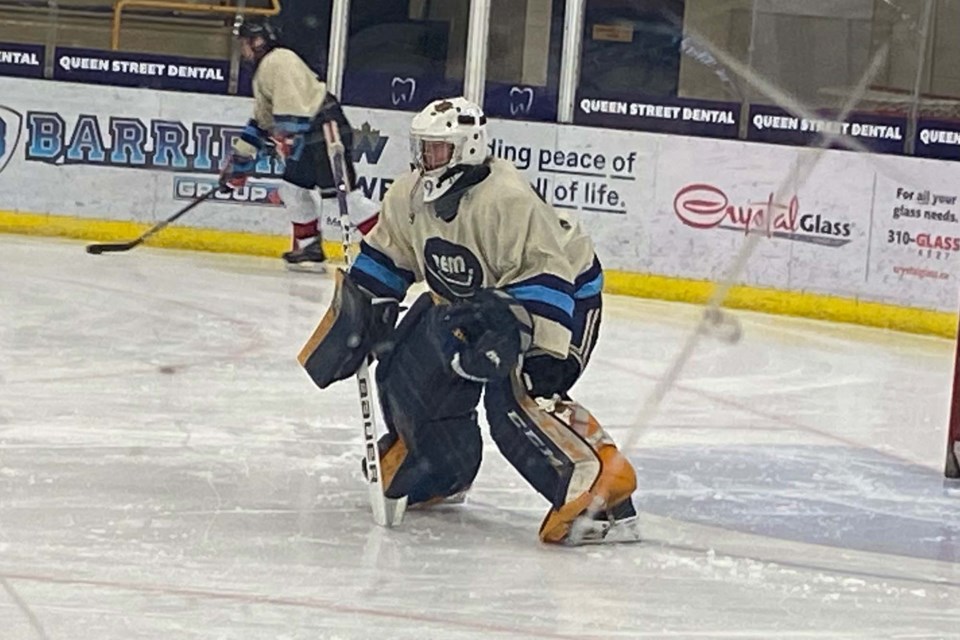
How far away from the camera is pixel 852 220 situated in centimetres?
748

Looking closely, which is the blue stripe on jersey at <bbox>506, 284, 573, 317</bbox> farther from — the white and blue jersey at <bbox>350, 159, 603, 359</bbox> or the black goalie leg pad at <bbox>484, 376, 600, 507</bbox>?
the black goalie leg pad at <bbox>484, 376, 600, 507</bbox>

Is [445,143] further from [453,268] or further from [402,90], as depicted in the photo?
[402,90]

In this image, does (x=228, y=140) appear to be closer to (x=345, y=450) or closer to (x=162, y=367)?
(x=162, y=367)

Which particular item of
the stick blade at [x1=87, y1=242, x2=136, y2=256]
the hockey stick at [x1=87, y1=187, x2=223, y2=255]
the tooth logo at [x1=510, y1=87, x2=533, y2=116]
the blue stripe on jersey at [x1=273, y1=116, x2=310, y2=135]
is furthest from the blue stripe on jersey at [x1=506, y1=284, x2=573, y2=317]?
the tooth logo at [x1=510, y1=87, x2=533, y2=116]

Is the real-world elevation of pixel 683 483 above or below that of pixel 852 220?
below

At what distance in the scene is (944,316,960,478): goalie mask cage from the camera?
4594 mm

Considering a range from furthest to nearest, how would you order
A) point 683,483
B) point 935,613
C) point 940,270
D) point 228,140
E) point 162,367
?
point 228,140, point 940,270, point 162,367, point 683,483, point 935,613

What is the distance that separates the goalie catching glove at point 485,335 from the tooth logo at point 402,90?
4.98 meters

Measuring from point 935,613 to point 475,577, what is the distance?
0.81m

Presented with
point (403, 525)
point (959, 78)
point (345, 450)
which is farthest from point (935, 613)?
point (959, 78)

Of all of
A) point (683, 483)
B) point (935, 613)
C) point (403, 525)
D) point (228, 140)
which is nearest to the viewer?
point (935, 613)

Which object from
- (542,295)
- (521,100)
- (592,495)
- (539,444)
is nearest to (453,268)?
(542,295)

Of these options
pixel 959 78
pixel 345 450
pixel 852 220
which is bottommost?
pixel 345 450

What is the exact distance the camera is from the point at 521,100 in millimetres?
8227
